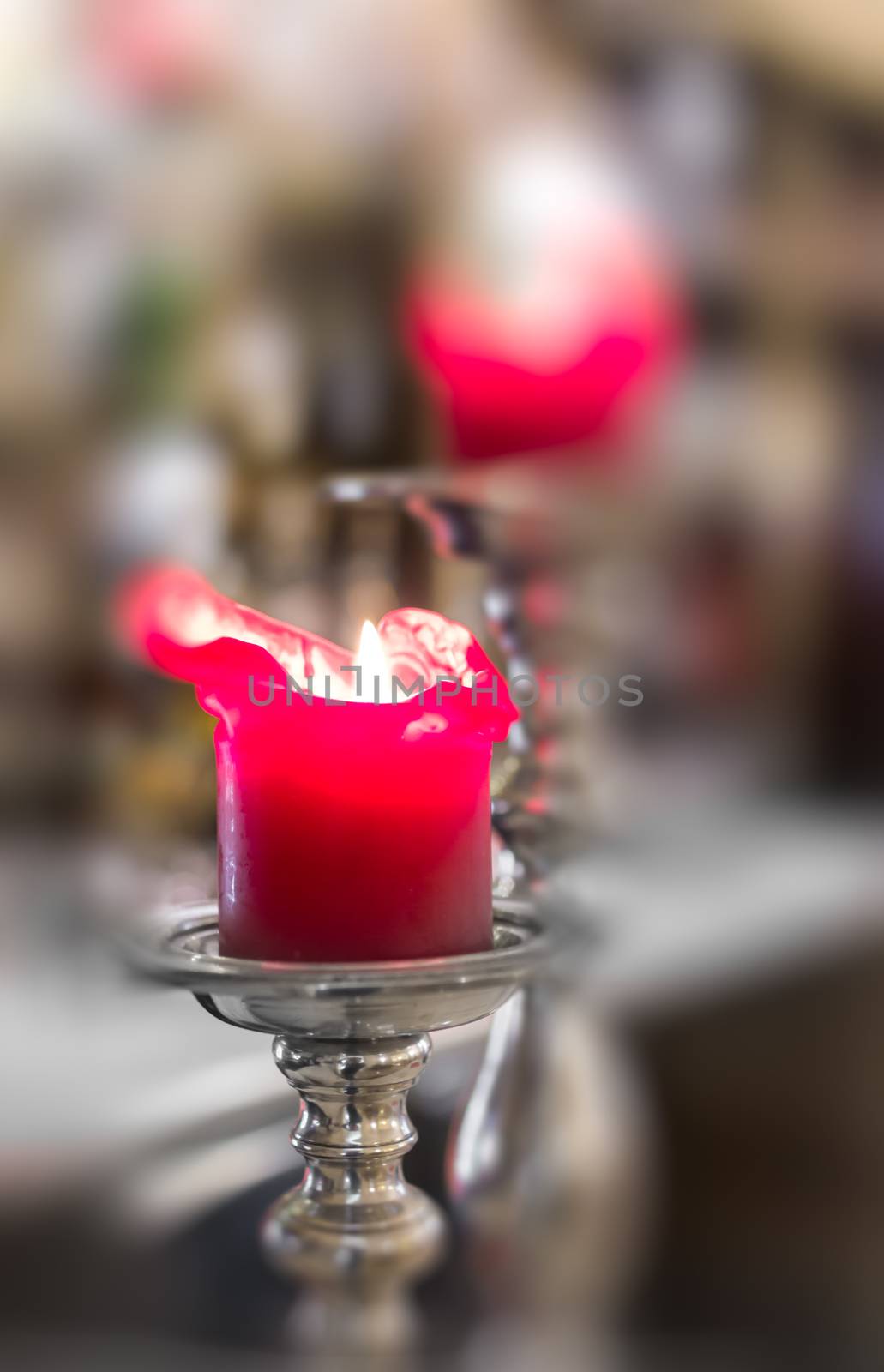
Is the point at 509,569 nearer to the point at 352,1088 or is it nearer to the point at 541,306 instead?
the point at 352,1088

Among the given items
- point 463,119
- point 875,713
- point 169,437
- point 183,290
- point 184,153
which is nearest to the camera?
point 169,437

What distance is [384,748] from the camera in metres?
0.19

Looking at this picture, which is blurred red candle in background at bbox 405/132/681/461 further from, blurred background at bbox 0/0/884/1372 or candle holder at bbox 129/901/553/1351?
candle holder at bbox 129/901/553/1351

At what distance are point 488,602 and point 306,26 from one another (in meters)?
1.09

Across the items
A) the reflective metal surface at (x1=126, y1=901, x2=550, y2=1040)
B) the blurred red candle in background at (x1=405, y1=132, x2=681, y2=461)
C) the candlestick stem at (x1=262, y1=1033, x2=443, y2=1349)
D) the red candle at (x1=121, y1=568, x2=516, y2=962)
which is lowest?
the candlestick stem at (x1=262, y1=1033, x2=443, y2=1349)

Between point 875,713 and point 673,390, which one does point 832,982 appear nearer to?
point 875,713

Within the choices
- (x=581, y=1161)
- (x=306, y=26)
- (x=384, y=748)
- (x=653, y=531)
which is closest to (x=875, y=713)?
(x=653, y=531)

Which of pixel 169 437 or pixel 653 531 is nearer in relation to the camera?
pixel 169 437

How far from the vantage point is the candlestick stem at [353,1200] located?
0.20m

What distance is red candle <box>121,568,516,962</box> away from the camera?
0.60 ft

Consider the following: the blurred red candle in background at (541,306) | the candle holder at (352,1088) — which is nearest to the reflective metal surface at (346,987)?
the candle holder at (352,1088)

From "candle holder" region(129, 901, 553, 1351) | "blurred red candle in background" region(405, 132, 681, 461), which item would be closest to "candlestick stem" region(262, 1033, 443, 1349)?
"candle holder" region(129, 901, 553, 1351)

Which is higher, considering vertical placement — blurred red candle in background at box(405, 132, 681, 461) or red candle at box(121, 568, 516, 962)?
blurred red candle in background at box(405, 132, 681, 461)

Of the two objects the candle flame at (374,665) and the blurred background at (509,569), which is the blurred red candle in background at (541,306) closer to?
the blurred background at (509,569)
